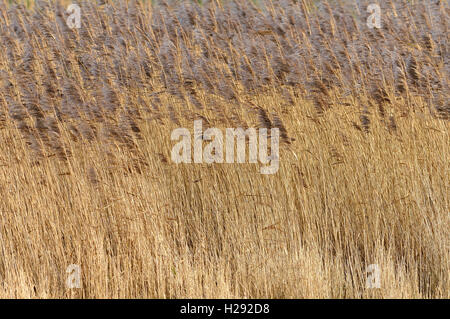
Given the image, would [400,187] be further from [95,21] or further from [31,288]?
[95,21]

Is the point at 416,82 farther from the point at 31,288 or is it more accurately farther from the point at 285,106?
the point at 31,288

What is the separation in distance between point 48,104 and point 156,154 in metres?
0.87

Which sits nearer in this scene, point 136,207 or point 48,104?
point 136,207

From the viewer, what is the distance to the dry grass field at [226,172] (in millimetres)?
5047

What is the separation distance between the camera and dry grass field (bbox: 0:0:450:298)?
505cm

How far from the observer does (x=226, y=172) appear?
5617 mm

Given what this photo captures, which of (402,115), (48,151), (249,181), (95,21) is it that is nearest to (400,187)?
(402,115)

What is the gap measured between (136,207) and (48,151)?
82 centimetres

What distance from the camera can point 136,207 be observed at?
534cm

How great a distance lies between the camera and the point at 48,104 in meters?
5.83
